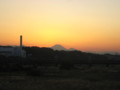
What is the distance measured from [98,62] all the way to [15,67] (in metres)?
20.3

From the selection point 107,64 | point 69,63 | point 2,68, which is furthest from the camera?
point 107,64

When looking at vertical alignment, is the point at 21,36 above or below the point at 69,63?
above

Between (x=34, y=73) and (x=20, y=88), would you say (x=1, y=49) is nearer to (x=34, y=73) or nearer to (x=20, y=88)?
(x=34, y=73)

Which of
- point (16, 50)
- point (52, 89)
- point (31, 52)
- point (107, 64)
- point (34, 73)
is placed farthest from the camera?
point (31, 52)

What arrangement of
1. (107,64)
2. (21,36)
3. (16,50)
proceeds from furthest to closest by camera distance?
Result: (16,50)
(21,36)
(107,64)

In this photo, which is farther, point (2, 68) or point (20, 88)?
point (2, 68)

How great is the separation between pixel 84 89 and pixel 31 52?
8716cm

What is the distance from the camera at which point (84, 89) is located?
2142 centimetres

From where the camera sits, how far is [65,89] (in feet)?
69.2

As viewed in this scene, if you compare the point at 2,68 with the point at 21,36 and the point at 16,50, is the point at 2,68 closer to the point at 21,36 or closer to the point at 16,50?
the point at 21,36

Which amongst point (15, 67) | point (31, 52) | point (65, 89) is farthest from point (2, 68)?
point (31, 52)

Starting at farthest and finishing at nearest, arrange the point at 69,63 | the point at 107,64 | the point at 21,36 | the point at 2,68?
the point at 21,36
the point at 107,64
the point at 69,63
the point at 2,68

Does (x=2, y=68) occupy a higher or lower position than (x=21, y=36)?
lower

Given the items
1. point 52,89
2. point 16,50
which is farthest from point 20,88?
point 16,50
